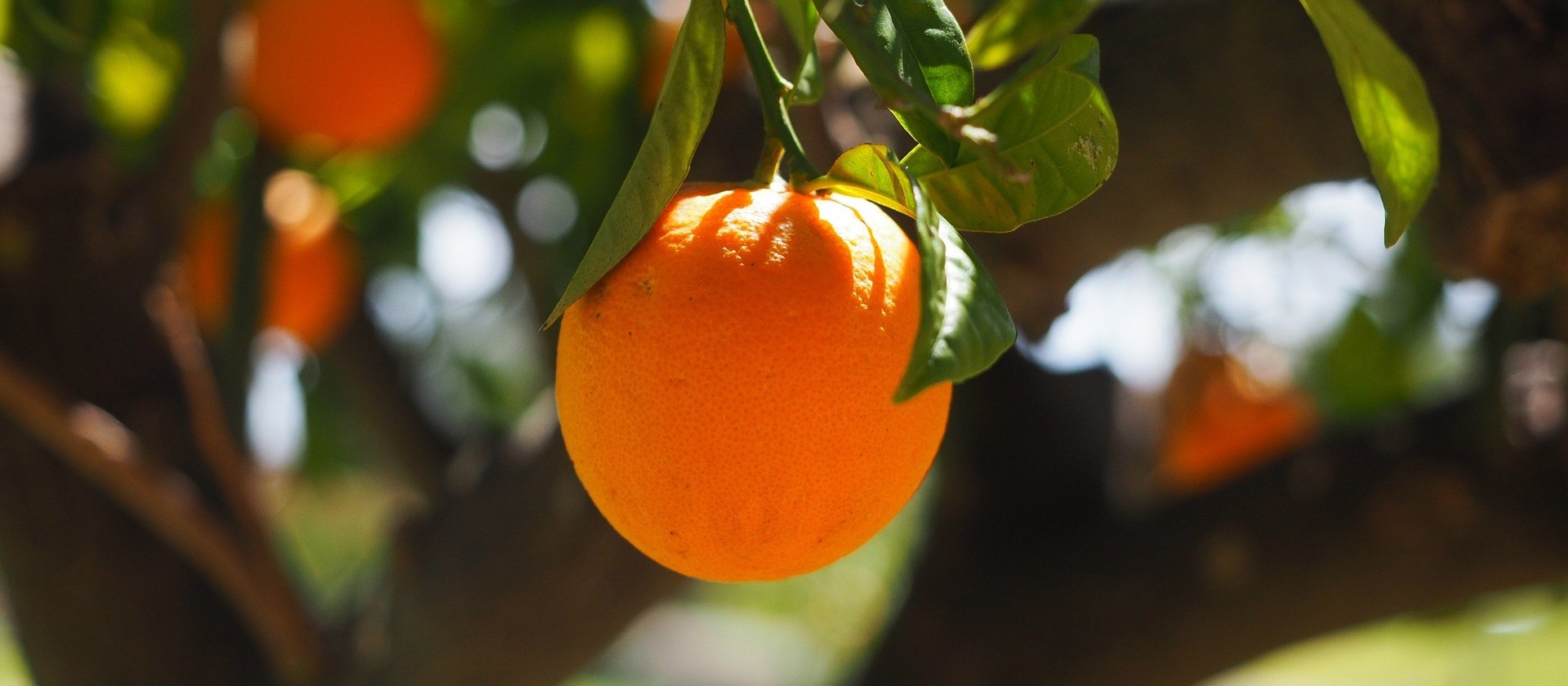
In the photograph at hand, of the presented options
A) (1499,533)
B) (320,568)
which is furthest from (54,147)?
(320,568)

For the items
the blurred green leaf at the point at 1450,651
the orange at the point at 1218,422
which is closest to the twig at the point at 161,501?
the blurred green leaf at the point at 1450,651

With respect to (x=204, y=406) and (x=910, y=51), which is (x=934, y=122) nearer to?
(x=910, y=51)

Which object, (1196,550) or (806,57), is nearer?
(806,57)

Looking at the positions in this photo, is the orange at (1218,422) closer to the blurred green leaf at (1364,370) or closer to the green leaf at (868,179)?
the blurred green leaf at (1364,370)

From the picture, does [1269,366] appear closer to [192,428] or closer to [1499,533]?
[1499,533]

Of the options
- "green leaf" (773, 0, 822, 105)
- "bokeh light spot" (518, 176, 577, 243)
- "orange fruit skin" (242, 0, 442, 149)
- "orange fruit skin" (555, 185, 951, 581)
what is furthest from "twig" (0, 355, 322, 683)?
"green leaf" (773, 0, 822, 105)

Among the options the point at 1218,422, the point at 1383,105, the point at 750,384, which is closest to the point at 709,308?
the point at 750,384
